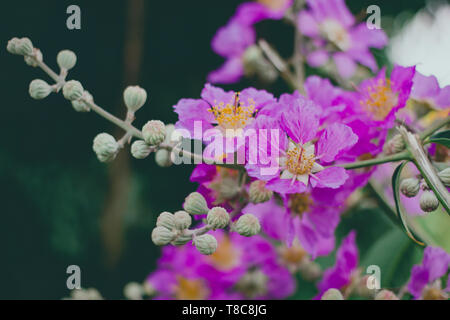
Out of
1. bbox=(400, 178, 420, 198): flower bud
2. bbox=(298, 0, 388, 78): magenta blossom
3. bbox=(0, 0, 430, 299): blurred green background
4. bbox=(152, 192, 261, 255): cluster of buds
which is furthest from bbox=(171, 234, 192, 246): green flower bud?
bbox=(0, 0, 430, 299): blurred green background

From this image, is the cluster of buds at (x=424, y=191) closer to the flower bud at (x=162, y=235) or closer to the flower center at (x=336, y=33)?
the flower bud at (x=162, y=235)

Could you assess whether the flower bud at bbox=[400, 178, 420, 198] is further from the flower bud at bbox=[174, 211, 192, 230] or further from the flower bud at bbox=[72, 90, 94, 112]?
the flower bud at bbox=[72, 90, 94, 112]

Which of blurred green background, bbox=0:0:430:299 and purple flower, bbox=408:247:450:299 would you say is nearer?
purple flower, bbox=408:247:450:299

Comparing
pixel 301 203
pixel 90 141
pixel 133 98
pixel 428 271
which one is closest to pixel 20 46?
pixel 133 98

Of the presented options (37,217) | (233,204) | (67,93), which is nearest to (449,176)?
(233,204)

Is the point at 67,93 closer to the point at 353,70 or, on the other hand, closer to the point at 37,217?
the point at 353,70

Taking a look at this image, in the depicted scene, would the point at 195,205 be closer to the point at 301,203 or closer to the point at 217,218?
the point at 217,218

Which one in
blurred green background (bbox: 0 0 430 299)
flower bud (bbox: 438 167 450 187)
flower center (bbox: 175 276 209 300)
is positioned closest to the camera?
flower bud (bbox: 438 167 450 187)
